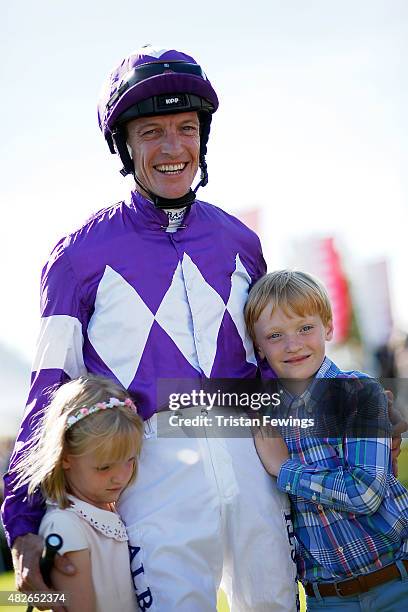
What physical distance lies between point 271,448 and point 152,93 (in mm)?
1465

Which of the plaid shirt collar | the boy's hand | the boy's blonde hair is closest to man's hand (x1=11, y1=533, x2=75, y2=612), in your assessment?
the boy's hand

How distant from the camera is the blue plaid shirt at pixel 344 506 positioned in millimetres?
2867

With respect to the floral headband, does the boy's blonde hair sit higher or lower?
higher

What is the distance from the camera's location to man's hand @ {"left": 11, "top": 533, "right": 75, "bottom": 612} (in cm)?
261

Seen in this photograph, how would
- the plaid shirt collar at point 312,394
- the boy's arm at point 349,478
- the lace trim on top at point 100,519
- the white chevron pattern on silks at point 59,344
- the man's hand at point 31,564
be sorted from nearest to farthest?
the man's hand at point 31,564
the lace trim on top at point 100,519
the boy's arm at point 349,478
the white chevron pattern on silks at point 59,344
the plaid shirt collar at point 312,394

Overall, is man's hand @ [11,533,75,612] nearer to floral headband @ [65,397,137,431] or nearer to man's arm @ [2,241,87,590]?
man's arm @ [2,241,87,590]

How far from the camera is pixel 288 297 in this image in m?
3.15

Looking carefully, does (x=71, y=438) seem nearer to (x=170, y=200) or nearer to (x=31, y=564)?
(x=31, y=564)

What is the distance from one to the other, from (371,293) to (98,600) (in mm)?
11028

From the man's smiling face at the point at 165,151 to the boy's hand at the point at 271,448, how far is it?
1020 mm

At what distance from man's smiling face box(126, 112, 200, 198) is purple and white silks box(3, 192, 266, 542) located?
105 millimetres

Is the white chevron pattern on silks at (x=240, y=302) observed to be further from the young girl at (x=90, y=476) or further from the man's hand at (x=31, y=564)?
the man's hand at (x=31, y=564)

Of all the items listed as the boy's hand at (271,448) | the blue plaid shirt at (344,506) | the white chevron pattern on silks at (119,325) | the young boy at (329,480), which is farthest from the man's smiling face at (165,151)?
the blue plaid shirt at (344,506)

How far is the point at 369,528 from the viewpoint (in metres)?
2.92
